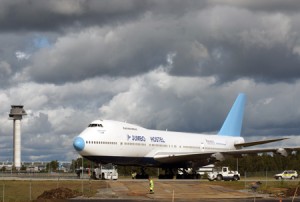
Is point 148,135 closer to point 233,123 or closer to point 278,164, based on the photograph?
point 233,123

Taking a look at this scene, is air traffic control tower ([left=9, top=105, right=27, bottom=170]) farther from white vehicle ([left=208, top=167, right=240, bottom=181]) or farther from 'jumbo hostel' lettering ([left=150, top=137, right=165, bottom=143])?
white vehicle ([left=208, top=167, right=240, bottom=181])

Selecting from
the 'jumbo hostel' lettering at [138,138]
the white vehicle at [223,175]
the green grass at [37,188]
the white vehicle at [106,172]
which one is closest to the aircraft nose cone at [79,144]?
the white vehicle at [106,172]

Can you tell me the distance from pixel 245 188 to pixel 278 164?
121 meters

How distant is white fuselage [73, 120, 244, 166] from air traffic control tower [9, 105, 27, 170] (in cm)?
8953

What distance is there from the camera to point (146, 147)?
7906 cm

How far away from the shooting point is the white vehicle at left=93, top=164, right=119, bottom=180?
75750 millimetres

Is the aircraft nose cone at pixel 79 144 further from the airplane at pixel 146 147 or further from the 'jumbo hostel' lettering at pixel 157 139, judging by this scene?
the 'jumbo hostel' lettering at pixel 157 139

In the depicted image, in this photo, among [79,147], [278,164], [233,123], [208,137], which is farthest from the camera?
[278,164]

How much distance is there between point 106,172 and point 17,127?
330 ft

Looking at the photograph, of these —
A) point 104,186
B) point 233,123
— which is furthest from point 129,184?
point 233,123

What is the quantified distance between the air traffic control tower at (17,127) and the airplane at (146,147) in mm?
85048

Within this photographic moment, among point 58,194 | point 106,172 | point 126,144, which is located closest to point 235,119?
point 126,144

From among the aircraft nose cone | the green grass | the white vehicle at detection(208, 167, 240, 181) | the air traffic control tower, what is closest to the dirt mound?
the green grass

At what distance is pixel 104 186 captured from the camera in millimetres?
61062
